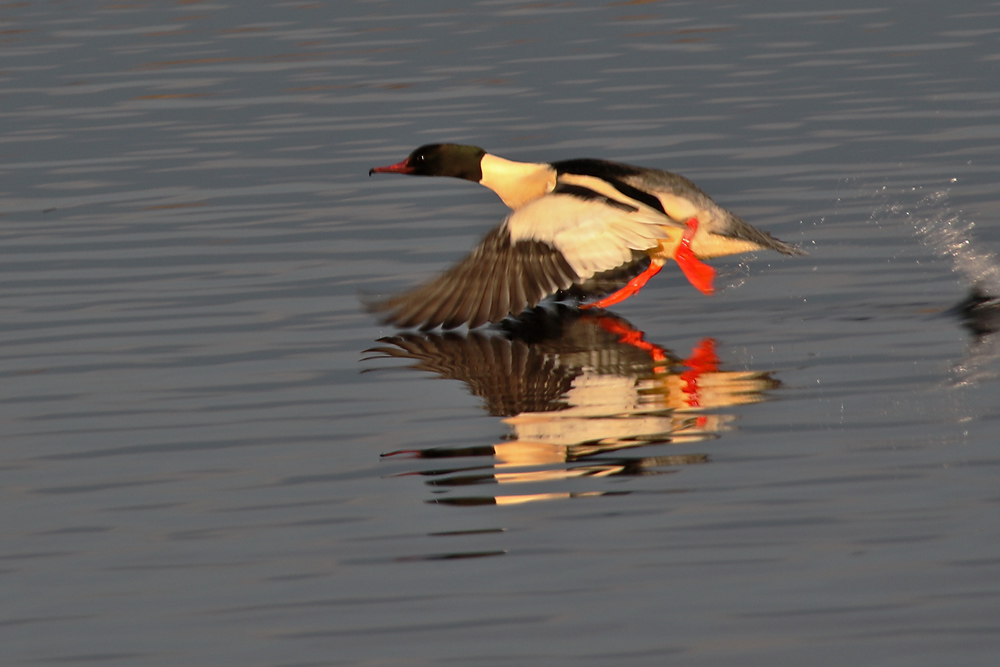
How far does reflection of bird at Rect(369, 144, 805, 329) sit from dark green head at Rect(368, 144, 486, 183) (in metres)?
1.66

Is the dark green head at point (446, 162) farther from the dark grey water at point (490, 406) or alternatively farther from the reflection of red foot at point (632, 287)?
the reflection of red foot at point (632, 287)

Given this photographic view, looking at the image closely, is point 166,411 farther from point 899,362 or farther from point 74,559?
point 899,362

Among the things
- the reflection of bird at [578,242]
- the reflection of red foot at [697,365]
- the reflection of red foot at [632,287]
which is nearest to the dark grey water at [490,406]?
the reflection of red foot at [697,365]

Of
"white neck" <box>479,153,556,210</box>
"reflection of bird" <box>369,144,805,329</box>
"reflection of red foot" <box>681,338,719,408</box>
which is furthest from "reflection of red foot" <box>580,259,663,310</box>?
"reflection of red foot" <box>681,338,719,408</box>

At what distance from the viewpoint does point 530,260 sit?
28.2ft

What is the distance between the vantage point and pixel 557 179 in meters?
9.52

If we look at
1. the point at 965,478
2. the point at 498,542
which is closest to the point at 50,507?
the point at 498,542

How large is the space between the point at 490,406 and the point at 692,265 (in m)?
2.25

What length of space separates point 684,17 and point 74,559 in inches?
713

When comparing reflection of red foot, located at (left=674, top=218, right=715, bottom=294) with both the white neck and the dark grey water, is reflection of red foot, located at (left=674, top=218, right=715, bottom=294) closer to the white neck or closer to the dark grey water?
the dark grey water

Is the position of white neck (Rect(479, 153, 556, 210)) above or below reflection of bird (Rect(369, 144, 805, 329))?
above

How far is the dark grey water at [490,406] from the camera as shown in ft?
15.9

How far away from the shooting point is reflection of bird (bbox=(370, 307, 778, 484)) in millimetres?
6449

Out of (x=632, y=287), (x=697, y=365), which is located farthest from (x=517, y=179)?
(x=697, y=365)
